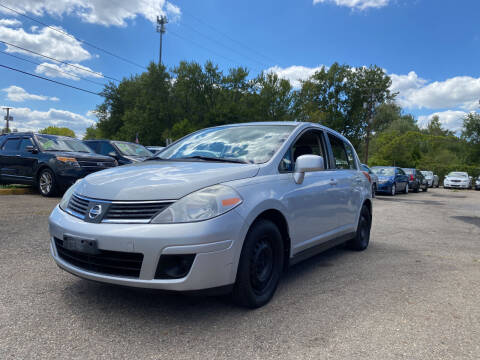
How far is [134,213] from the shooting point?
2654mm

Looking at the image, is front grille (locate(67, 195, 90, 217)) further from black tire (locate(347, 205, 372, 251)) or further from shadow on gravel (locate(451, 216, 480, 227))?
shadow on gravel (locate(451, 216, 480, 227))

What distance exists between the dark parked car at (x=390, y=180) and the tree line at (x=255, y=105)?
27927 millimetres

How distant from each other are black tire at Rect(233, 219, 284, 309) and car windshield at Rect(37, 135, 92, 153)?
8682 millimetres

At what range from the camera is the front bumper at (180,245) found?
2514mm

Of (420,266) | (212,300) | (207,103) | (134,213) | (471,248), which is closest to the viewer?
(134,213)

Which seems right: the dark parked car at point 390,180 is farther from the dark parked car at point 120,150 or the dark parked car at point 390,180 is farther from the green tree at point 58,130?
the green tree at point 58,130

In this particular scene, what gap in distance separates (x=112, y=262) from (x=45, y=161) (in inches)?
316

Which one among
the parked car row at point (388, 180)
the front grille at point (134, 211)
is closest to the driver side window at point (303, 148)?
the front grille at point (134, 211)

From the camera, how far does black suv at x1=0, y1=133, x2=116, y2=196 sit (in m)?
9.38

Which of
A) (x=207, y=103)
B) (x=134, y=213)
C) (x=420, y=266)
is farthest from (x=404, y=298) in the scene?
(x=207, y=103)

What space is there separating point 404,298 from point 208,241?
2.05 meters

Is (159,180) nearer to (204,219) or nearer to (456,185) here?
(204,219)

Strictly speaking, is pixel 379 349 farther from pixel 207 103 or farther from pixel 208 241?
pixel 207 103

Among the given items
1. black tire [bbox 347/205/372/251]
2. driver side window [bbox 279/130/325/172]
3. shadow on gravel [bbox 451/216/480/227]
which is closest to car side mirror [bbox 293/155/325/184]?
driver side window [bbox 279/130/325/172]
